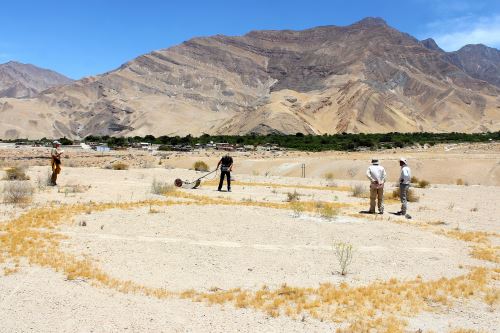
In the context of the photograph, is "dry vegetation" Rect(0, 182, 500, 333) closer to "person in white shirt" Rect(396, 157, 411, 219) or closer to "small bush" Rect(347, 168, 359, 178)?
"person in white shirt" Rect(396, 157, 411, 219)

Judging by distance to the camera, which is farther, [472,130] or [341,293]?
[472,130]

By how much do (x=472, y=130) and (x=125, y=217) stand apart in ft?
451

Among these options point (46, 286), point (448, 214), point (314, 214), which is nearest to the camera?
point (46, 286)

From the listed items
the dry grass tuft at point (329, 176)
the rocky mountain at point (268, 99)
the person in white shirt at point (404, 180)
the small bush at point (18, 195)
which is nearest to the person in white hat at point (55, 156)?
the small bush at point (18, 195)

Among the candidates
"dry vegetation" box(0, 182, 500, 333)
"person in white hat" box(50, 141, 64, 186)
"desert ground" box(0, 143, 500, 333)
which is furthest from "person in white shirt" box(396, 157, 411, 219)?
"person in white hat" box(50, 141, 64, 186)

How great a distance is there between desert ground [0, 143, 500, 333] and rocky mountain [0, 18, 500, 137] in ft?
285

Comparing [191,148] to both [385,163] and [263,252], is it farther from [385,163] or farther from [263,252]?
[263,252]

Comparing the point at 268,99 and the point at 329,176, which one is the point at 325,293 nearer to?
the point at 329,176

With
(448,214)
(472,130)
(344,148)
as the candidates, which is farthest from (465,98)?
(448,214)

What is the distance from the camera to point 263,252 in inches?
459

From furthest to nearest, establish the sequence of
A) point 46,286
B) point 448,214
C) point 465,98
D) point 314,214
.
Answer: point 465,98 → point 448,214 → point 314,214 → point 46,286

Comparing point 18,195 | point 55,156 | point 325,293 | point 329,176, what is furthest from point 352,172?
point 325,293

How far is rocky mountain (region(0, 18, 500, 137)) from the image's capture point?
118438mm

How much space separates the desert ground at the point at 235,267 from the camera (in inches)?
293
